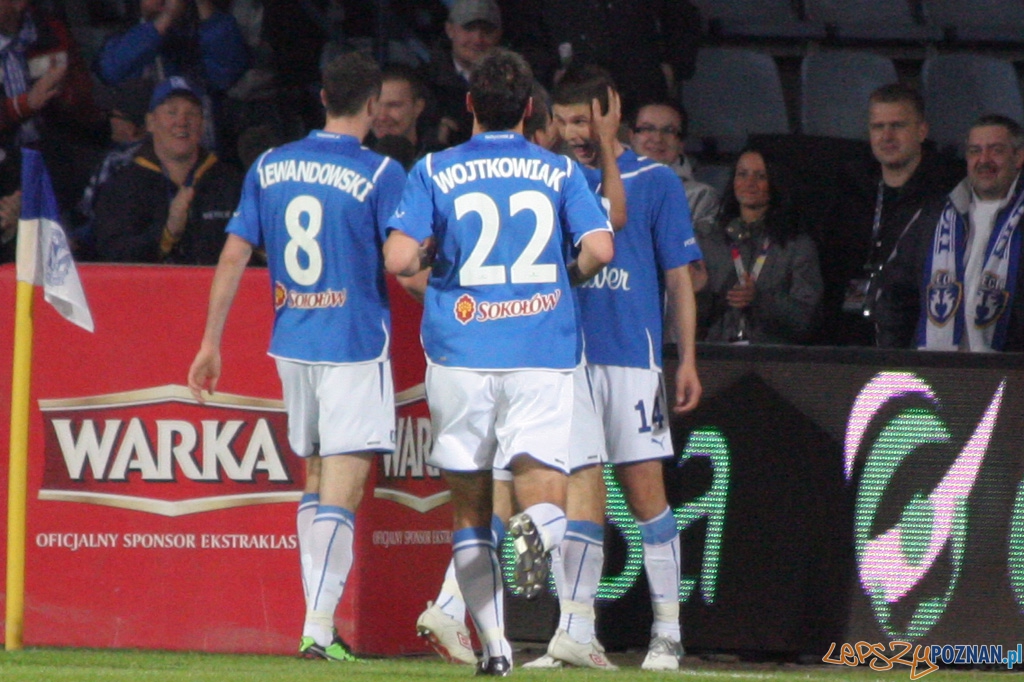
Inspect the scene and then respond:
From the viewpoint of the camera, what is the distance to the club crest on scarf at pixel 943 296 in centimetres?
731

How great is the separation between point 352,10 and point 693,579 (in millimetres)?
6506

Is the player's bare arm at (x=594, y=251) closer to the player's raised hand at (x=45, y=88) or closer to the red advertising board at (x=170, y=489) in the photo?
the red advertising board at (x=170, y=489)

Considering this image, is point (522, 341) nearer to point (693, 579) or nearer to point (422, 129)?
point (693, 579)

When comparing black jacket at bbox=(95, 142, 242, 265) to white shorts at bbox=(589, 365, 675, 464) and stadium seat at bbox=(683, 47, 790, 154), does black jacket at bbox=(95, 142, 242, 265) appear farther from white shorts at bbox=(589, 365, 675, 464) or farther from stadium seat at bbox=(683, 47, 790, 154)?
stadium seat at bbox=(683, 47, 790, 154)

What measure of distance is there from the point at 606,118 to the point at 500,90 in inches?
32.0

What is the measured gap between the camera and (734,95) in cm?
1125

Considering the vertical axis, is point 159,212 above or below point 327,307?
above

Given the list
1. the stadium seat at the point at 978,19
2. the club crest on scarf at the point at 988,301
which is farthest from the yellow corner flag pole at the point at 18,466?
the stadium seat at the point at 978,19

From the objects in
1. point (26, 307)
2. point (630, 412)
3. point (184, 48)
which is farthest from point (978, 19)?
point (26, 307)

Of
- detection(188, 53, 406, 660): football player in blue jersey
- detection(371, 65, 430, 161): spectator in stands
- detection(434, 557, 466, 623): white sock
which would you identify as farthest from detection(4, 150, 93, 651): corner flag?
detection(371, 65, 430, 161): spectator in stands

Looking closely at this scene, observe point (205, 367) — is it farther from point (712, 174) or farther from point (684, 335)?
point (712, 174)

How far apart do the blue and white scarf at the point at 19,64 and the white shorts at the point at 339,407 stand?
4.57m

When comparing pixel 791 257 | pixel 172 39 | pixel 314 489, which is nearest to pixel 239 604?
pixel 314 489

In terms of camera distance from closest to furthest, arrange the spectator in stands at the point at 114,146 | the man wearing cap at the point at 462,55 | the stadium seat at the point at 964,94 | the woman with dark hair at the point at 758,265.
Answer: the woman with dark hair at the point at 758,265
the spectator in stands at the point at 114,146
the man wearing cap at the point at 462,55
the stadium seat at the point at 964,94
